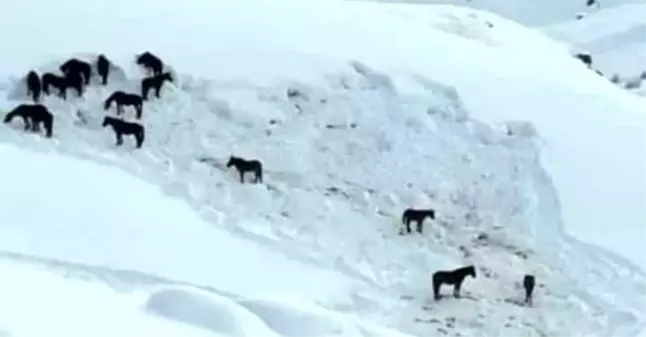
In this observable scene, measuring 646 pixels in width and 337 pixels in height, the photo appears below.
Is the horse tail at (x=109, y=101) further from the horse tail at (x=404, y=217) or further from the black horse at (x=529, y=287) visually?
the black horse at (x=529, y=287)

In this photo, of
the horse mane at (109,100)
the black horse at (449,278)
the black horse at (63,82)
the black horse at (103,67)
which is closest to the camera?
the black horse at (449,278)

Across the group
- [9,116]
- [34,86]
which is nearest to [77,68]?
[34,86]

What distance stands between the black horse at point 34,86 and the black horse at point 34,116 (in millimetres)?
874

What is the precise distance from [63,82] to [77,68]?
1.45 feet

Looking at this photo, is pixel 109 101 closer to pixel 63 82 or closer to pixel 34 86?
pixel 63 82

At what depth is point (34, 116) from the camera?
582 inches

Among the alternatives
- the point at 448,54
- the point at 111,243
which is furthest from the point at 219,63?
the point at 111,243

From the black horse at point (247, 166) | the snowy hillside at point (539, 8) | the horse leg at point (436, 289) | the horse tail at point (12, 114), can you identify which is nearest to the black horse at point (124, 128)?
the horse tail at point (12, 114)

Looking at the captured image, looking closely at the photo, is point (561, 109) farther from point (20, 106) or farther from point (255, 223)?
point (20, 106)

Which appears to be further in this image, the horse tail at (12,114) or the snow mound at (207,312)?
the horse tail at (12,114)

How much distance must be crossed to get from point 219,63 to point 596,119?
599cm

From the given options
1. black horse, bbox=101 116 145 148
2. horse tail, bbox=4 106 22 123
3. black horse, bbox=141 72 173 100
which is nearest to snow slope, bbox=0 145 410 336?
horse tail, bbox=4 106 22 123

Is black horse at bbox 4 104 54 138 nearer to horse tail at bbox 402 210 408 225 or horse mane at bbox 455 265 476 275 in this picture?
horse tail at bbox 402 210 408 225

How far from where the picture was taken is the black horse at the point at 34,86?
15.9m
